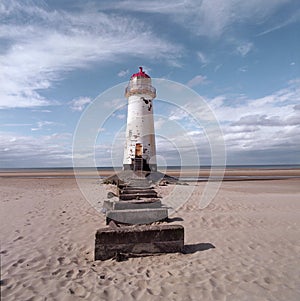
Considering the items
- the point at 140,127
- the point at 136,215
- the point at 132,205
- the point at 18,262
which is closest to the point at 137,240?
the point at 136,215

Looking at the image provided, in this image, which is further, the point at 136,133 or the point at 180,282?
the point at 136,133

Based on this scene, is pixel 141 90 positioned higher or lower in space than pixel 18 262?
higher

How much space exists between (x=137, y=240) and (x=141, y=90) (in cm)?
1633

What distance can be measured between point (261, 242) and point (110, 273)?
146 inches

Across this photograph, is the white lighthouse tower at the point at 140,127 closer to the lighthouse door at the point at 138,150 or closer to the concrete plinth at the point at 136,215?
the lighthouse door at the point at 138,150

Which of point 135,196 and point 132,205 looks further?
point 135,196

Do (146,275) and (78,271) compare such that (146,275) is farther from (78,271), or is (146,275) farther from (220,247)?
(220,247)

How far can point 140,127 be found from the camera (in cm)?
1933

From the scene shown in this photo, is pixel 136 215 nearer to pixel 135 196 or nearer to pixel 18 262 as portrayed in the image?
pixel 135 196

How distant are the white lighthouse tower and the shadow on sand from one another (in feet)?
43.1

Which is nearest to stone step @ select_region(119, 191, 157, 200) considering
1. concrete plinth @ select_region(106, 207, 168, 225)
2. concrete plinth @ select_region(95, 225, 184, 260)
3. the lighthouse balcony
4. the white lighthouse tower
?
concrete plinth @ select_region(106, 207, 168, 225)

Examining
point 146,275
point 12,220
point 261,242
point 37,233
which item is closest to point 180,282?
point 146,275

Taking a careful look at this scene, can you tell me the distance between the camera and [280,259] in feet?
15.7

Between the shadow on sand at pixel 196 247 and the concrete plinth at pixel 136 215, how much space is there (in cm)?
167
